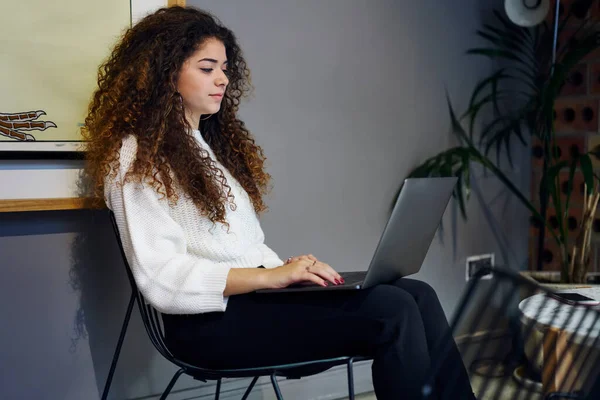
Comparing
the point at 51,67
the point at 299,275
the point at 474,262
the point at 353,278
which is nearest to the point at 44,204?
the point at 51,67

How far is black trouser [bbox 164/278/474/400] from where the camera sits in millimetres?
1556

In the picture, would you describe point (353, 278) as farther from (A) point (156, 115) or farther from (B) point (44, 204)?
(B) point (44, 204)

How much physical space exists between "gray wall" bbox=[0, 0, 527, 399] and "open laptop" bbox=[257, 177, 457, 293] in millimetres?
617

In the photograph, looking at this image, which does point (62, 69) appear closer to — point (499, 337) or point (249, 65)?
point (249, 65)

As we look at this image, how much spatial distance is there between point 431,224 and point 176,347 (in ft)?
2.19

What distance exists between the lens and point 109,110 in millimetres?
1753

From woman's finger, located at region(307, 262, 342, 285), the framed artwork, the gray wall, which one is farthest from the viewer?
the gray wall

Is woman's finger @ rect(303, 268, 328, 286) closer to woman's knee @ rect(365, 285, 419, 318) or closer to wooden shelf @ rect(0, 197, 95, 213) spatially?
woman's knee @ rect(365, 285, 419, 318)

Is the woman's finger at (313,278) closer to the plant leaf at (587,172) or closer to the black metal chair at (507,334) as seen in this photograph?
the black metal chair at (507,334)

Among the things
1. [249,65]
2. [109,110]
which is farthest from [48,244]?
[249,65]

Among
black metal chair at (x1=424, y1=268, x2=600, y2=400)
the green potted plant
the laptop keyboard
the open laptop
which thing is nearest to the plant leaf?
the green potted plant

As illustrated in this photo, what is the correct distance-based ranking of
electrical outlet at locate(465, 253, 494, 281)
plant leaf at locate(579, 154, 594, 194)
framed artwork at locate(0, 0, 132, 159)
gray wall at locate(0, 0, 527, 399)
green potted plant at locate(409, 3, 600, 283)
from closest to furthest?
framed artwork at locate(0, 0, 132, 159) < gray wall at locate(0, 0, 527, 399) < plant leaf at locate(579, 154, 594, 194) < green potted plant at locate(409, 3, 600, 283) < electrical outlet at locate(465, 253, 494, 281)

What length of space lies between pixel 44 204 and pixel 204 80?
0.51 m

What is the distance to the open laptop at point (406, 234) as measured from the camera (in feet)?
5.02
